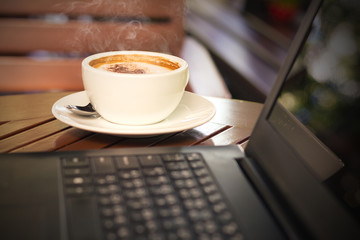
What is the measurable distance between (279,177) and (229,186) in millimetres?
70

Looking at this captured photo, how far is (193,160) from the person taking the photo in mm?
510

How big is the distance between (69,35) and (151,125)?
4.31 ft

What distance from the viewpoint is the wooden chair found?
5.45 ft

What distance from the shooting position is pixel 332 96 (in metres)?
0.45

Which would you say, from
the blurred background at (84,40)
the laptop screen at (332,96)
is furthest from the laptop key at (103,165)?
the blurred background at (84,40)

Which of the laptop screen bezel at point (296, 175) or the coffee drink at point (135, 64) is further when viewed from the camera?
the coffee drink at point (135, 64)

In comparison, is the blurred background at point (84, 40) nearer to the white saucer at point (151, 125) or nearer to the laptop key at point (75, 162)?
the white saucer at point (151, 125)

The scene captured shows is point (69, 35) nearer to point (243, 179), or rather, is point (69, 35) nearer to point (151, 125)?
point (151, 125)

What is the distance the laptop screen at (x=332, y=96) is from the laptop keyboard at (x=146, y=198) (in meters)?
0.12

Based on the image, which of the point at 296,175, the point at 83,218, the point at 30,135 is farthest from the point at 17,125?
the point at 296,175

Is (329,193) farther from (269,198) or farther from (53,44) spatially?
(53,44)

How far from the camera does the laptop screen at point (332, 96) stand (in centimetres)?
40

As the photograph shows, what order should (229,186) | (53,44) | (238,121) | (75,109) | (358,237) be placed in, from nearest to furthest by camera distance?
(358,237)
(229,186)
(75,109)
(238,121)
(53,44)

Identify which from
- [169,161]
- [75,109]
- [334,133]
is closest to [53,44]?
[75,109]
